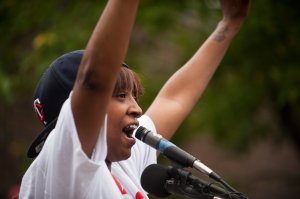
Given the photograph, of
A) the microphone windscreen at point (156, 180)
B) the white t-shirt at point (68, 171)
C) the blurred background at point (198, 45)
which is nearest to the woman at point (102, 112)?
the white t-shirt at point (68, 171)

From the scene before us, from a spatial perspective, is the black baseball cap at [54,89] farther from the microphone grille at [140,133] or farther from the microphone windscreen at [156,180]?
the microphone windscreen at [156,180]

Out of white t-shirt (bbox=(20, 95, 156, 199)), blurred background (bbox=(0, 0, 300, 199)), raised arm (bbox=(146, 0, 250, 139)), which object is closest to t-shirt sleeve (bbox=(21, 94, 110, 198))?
white t-shirt (bbox=(20, 95, 156, 199))

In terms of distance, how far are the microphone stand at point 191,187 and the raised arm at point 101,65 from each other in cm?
51

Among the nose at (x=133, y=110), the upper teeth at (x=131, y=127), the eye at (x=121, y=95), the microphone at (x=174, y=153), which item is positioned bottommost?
the microphone at (x=174, y=153)

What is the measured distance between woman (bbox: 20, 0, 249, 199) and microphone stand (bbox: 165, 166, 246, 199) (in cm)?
22

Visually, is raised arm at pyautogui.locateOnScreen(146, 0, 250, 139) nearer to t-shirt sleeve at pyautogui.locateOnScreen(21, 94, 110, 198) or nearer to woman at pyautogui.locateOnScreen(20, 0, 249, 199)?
woman at pyautogui.locateOnScreen(20, 0, 249, 199)

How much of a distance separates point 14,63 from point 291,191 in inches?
348

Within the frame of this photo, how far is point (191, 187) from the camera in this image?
2.56m

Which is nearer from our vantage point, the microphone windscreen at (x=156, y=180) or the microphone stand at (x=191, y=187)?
the microphone stand at (x=191, y=187)

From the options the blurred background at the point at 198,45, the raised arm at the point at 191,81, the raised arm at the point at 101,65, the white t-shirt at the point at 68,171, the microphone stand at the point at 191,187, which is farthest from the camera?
the blurred background at the point at 198,45

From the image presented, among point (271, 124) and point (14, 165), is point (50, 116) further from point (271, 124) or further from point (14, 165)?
point (14, 165)

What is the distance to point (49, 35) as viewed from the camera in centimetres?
677

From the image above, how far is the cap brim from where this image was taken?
104 inches

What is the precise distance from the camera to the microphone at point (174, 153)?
8.36 ft
